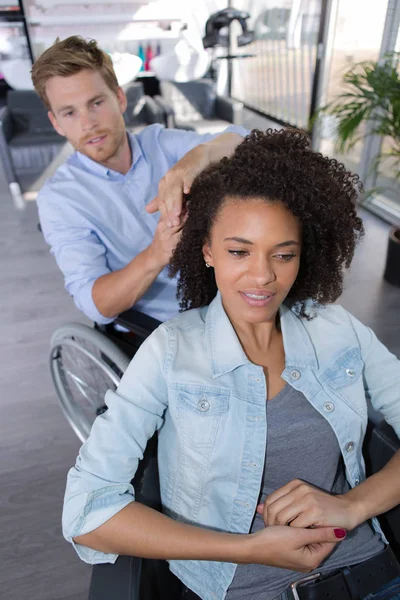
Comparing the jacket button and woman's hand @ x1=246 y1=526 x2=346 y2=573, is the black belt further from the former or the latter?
the jacket button

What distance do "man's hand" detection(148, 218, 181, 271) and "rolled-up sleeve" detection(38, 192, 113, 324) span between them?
0.76ft

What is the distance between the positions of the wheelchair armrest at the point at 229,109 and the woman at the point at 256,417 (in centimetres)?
429

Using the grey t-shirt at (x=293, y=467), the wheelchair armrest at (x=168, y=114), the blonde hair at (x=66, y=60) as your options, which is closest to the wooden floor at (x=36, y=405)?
the grey t-shirt at (x=293, y=467)

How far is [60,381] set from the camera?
69.4 inches

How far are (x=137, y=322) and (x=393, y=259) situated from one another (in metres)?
2.21

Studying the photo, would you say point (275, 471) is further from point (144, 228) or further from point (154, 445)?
point (144, 228)

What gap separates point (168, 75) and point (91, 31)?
1076 mm

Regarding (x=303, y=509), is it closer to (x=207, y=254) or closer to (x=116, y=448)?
(x=116, y=448)

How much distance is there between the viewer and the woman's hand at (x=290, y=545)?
2.61 feet

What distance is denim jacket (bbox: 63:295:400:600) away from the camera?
867 mm

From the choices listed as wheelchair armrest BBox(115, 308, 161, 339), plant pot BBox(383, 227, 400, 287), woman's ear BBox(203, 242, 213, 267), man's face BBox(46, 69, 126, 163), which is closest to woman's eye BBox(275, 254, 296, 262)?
woman's ear BBox(203, 242, 213, 267)

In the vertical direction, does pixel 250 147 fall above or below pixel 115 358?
above

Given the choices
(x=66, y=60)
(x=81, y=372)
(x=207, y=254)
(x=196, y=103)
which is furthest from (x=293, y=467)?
(x=196, y=103)

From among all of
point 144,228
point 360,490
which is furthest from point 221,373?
point 144,228
